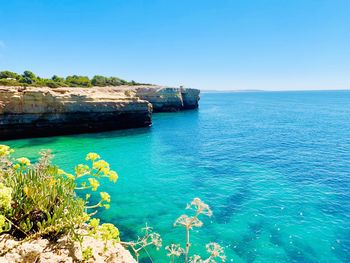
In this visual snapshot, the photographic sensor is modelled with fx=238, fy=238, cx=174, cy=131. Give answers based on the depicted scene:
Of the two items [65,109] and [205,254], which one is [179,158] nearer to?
[205,254]

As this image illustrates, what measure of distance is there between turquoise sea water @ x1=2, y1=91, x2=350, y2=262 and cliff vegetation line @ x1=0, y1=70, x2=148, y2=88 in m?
25.1

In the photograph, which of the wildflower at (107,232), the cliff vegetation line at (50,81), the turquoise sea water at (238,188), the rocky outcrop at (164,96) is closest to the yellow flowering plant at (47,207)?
the wildflower at (107,232)

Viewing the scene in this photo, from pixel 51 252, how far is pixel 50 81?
62942 mm

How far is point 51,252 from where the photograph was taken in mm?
4301

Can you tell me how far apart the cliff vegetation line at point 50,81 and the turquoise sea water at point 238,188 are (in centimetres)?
2510

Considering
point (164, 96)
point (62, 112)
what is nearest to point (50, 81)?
point (164, 96)

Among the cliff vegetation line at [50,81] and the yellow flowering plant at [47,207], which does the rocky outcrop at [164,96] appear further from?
the yellow flowering plant at [47,207]

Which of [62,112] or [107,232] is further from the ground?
[62,112]

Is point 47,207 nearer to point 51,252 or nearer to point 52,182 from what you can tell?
point 52,182

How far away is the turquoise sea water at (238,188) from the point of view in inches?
454

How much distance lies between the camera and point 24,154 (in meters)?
25.0

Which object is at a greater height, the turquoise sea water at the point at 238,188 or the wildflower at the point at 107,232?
the wildflower at the point at 107,232

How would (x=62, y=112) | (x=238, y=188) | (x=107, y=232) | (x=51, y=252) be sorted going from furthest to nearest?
(x=62, y=112) < (x=238, y=188) < (x=107, y=232) < (x=51, y=252)

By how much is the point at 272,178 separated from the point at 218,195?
5866 millimetres
